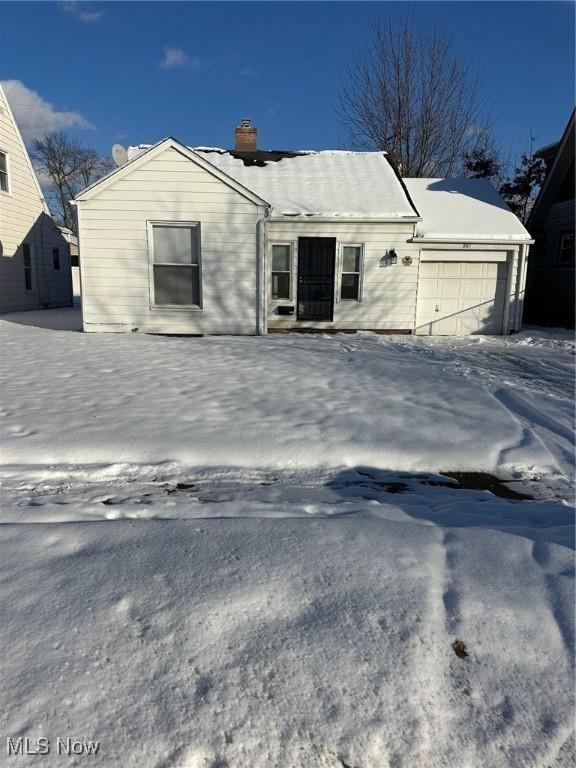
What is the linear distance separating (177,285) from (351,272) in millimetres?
4184

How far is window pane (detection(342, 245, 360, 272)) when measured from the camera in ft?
37.9

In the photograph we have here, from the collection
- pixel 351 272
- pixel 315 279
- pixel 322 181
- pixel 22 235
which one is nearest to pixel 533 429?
pixel 351 272

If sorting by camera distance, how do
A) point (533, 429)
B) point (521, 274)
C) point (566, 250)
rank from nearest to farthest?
1. point (533, 429)
2. point (521, 274)
3. point (566, 250)

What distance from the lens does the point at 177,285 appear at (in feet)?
33.3

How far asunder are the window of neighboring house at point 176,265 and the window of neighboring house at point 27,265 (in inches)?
302

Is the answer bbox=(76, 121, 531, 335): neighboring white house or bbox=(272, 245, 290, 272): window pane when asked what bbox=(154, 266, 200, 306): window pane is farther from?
bbox=(272, 245, 290, 272): window pane

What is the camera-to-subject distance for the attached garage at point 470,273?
11.9m

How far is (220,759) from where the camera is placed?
1370 millimetres

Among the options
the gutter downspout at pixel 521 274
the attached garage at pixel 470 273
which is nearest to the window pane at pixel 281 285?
the attached garage at pixel 470 273

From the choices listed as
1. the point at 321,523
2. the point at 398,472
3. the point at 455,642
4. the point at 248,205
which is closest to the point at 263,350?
the point at 248,205

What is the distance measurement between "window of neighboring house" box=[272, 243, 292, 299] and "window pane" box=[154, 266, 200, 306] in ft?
7.20

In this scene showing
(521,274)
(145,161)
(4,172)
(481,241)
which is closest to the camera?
(145,161)

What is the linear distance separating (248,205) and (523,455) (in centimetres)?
773

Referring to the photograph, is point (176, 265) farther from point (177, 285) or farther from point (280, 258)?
point (280, 258)
